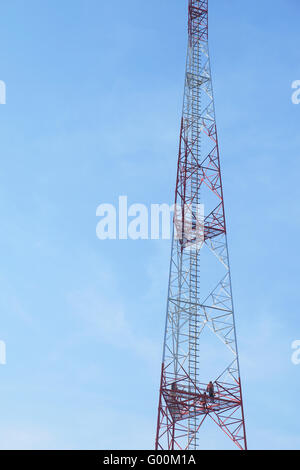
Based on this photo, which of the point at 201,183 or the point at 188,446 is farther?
the point at 201,183

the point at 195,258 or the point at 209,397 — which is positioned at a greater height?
the point at 195,258

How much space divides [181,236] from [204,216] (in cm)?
270

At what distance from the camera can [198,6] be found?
205 feet

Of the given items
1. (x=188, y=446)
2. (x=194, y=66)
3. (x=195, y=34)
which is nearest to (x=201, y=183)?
(x=194, y=66)

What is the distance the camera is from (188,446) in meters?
48.8

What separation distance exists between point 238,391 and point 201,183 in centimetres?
1845

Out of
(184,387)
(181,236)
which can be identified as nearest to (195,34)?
(181,236)

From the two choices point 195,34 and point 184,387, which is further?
point 195,34

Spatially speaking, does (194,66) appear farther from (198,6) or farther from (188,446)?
(188,446)
